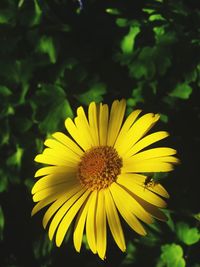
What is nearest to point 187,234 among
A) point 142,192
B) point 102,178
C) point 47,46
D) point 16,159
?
point 102,178

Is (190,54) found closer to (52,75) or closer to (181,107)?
(181,107)

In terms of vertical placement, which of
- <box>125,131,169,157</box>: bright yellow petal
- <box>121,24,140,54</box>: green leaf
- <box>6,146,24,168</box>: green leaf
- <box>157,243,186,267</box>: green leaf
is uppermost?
<box>121,24,140,54</box>: green leaf

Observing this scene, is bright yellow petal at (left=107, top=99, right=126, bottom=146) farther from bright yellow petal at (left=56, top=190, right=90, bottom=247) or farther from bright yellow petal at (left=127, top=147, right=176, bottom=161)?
bright yellow petal at (left=56, top=190, right=90, bottom=247)

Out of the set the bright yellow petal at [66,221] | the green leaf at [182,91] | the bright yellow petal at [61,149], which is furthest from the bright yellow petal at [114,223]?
the green leaf at [182,91]

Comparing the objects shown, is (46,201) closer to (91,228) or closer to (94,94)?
(91,228)

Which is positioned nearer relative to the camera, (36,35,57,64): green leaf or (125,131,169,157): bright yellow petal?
(125,131,169,157): bright yellow petal

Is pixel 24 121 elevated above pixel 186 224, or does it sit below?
above

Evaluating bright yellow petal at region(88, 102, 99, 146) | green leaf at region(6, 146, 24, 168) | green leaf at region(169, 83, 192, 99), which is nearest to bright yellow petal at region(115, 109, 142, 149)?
bright yellow petal at region(88, 102, 99, 146)

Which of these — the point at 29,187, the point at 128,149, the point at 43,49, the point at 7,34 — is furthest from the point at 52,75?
the point at 128,149
